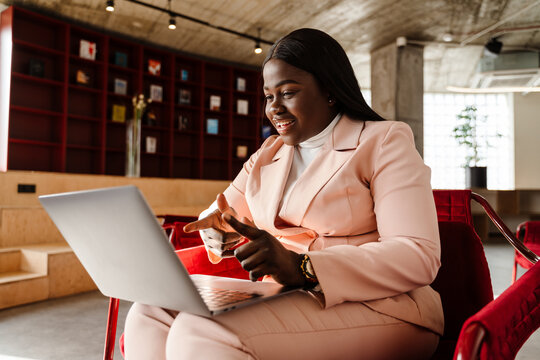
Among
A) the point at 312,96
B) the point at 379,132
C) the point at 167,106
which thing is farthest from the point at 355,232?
the point at 167,106

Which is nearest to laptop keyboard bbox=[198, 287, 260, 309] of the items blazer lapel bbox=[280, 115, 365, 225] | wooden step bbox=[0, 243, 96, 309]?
blazer lapel bbox=[280, 115, 365, 225]

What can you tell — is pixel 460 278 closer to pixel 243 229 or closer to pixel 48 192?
pixel 243 229

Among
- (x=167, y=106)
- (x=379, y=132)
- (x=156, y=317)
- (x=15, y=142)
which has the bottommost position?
(x=156, y=317)

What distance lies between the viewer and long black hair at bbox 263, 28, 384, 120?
1.21 m

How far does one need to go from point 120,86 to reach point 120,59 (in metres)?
0.45

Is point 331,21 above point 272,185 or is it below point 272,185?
above

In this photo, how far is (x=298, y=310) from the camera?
882mm

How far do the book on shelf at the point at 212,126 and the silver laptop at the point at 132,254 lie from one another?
7.49 metres

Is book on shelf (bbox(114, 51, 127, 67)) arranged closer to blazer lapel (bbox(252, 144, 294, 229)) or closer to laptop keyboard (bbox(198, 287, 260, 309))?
blazer lapel (bbox(252, 144, 294, 229))

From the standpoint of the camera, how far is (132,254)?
0.78m

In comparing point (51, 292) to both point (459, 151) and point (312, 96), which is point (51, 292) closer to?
point (312, 96)

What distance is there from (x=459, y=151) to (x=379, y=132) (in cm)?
1169

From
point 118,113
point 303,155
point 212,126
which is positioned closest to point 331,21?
point 212,126

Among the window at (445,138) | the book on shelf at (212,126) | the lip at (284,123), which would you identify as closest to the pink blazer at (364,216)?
the lip at (284,123)
